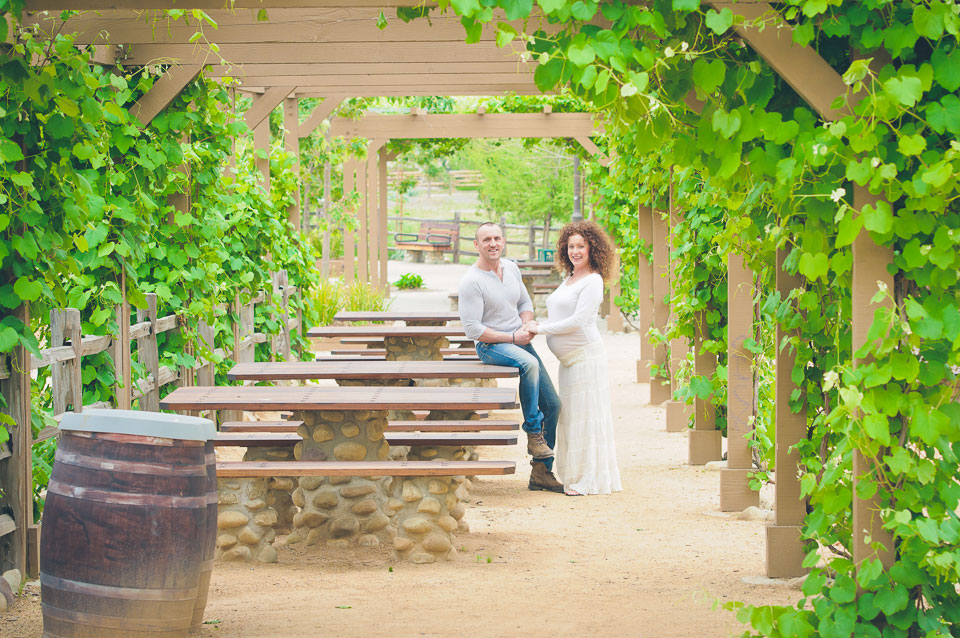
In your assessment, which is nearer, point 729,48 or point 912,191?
point 912,191

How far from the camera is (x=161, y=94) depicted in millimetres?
5594

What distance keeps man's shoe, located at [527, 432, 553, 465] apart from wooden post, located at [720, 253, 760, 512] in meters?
1.12

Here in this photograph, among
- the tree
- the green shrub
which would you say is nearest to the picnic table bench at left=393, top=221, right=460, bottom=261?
the tree

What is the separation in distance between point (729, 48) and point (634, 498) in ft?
11.4

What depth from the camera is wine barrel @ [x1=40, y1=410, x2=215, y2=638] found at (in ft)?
10.6

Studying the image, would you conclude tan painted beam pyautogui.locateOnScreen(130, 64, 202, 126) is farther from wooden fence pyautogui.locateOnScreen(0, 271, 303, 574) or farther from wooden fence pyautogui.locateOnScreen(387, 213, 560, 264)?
wooden fence pyautogui.locateOnScreen(387, 213, 560, 264)

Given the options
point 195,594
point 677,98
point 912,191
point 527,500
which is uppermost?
point 677,98

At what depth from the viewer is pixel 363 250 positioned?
16969 mm

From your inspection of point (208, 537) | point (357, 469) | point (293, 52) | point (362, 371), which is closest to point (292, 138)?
point (293, 52)

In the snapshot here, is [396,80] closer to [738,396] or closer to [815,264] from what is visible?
[738,396]

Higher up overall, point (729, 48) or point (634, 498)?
point (729, 48)

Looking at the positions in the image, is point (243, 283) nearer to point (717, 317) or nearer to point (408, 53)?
point (408, 53)

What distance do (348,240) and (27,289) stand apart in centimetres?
1246

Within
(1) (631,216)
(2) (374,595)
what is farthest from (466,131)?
(2) (374,595)
